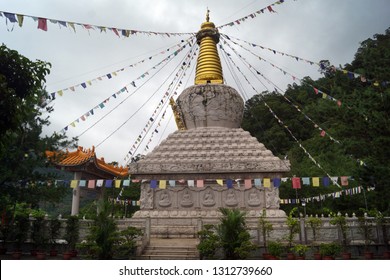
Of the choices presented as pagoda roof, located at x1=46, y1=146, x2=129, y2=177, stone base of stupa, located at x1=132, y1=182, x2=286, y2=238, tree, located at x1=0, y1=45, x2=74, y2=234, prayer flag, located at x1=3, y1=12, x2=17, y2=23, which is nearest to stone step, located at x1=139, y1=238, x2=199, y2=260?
stone base of stupa, located at x1=132, y1=182, x2=286, y2=238

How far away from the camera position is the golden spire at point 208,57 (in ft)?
86.7

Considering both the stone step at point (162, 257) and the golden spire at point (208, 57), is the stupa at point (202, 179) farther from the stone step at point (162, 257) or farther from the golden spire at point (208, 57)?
the golden spire at point (208, 57)

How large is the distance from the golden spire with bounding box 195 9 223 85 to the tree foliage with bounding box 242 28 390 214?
25.9 feet

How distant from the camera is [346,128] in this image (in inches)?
595

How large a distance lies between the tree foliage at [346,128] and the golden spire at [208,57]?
790cm

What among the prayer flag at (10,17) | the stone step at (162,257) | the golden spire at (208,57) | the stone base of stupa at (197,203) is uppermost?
the golden spire at (208,57)

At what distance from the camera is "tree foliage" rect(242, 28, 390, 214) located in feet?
43.2

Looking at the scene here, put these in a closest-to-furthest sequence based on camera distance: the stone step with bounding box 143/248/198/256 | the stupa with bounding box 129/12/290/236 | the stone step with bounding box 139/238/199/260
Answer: the stone step with bounding box 139/238/199/260
the stone step with bounding box 143/248/198/256
the stupa with bounding box 129/12/290/236

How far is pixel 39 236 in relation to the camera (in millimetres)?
14289

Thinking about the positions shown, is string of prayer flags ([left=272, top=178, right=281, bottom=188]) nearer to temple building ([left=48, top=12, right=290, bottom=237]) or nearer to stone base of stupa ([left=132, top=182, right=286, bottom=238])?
temple building ([left=48, top=12, right=290, bottom=237])

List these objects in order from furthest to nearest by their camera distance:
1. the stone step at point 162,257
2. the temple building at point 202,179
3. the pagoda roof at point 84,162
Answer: the pagoda roof at point 84,162 < the temple building at point 202,179 < the stone step at point 162,257

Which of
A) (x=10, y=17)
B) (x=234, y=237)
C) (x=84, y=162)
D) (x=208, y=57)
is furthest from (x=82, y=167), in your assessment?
Result: (x=234, y=237)

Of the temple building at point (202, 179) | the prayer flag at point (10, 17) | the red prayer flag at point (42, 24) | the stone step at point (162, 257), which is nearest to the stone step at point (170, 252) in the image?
the stone step at point (162, 257)
